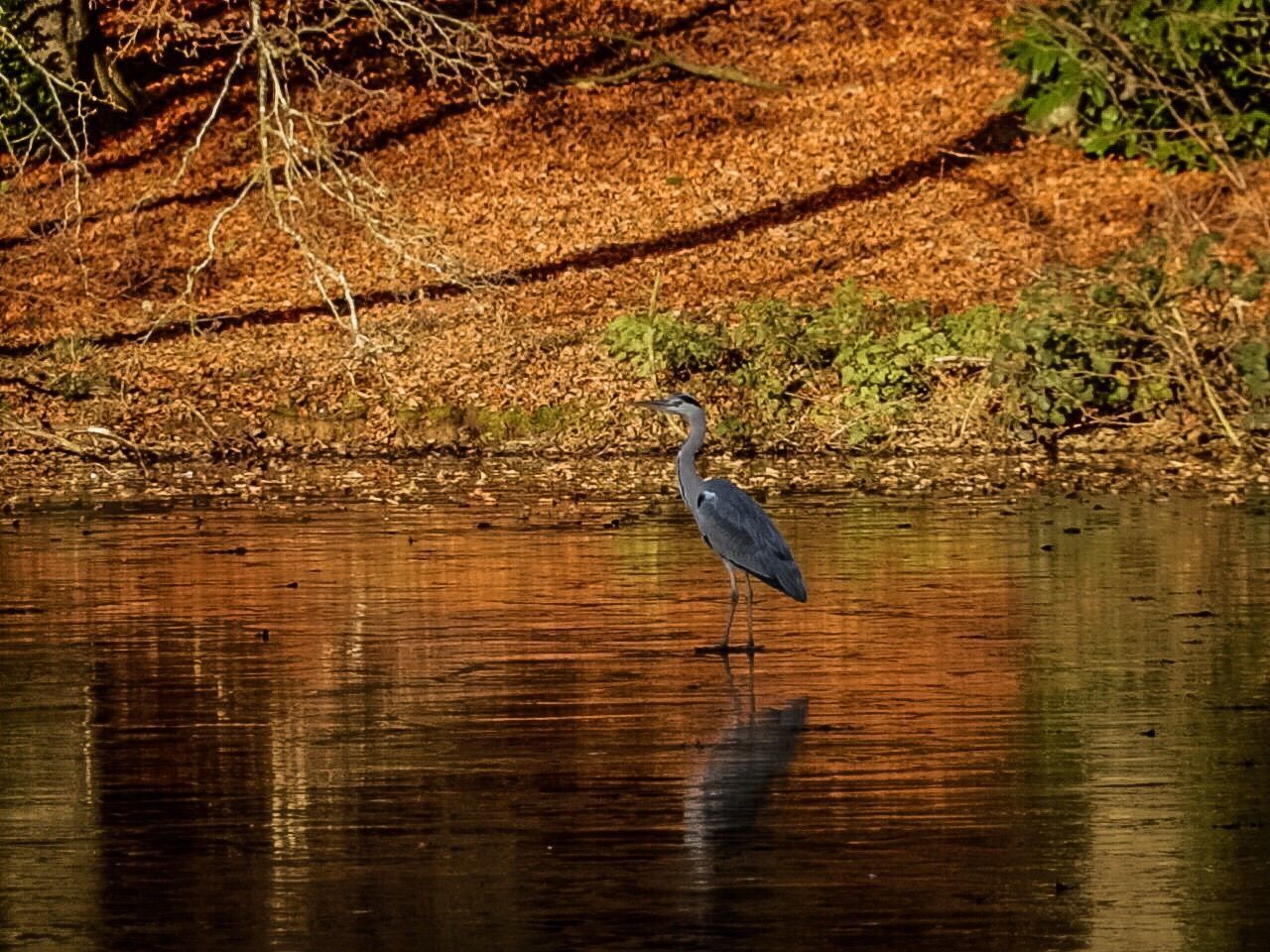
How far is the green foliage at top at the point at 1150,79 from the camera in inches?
1103

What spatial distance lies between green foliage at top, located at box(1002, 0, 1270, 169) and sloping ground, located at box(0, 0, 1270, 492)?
0.40 meters

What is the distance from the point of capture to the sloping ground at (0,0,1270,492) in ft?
84.1

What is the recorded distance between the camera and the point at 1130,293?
2252cm

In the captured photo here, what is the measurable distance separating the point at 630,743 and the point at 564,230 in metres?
19.7

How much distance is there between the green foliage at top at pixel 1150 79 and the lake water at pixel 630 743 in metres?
10.0

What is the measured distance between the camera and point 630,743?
11680 millimetres

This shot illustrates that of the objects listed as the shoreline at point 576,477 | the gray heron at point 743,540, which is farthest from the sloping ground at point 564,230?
the gray heron at point 743,540

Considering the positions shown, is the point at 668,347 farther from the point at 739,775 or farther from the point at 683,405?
the point at 739,775

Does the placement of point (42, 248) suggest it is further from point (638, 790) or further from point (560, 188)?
point (638, 790)

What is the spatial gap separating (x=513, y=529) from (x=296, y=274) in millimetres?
11169

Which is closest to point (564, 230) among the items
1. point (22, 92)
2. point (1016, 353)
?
point (22, 92)

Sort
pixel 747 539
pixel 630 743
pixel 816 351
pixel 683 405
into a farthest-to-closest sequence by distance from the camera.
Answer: pixel 816 351, pixel 683 405, pixel 747 539, pixel 630 743

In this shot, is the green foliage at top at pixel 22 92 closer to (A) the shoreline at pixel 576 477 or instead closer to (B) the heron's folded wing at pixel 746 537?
(A) the shoreline at pixel 576 477

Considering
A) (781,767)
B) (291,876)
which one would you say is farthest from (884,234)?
(291,876)
